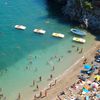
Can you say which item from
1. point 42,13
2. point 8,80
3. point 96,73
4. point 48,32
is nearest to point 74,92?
point 96,73

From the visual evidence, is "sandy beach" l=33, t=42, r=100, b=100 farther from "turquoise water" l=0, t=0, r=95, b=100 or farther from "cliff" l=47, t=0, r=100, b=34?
"cliff" l=47, t=0, r=100, b=34

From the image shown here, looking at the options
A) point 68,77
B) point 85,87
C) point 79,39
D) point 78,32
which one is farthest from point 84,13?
point 85,87

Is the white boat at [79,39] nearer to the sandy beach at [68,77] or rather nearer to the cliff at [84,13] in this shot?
the sandy beach at [68,77]

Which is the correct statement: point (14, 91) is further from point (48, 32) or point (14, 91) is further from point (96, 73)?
point (48, 32)

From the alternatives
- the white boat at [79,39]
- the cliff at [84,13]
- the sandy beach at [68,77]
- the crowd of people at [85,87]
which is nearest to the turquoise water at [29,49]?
the white boat at [79,39]

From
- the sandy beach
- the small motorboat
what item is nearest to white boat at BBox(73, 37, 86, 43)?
the small motorboat

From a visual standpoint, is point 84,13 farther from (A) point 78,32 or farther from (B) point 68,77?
(B) point 68,77
